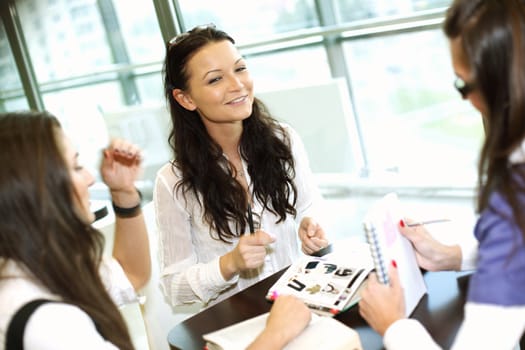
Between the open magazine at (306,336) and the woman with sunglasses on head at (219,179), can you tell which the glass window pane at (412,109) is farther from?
the open magazine at (306,336)

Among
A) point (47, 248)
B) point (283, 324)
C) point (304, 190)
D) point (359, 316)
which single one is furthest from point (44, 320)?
point (304, 190)

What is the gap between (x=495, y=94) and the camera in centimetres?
98

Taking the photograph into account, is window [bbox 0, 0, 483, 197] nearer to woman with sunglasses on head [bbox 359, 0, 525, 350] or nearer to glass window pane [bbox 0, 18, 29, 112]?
glass window pane [bbox 0, 18, 29, 112]

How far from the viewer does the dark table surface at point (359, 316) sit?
1.27 m

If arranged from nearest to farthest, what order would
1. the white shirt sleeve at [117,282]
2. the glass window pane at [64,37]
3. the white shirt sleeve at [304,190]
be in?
the white shirt sleeve at [117,282] → the white shirt sleeve at [304,190] → the glass window pane at [64,37]

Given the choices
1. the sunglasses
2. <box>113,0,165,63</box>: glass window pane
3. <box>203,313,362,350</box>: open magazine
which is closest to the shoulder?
<box>203,313,362,350</box>: open magazine

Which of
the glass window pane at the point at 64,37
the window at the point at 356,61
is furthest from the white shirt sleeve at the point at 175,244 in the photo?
the glass window pane at the point at 64,37

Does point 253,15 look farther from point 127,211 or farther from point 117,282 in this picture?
point 117,282

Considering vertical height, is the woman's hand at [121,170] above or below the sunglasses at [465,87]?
below

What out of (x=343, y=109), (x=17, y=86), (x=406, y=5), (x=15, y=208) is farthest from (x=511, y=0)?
(x=17, y=86)

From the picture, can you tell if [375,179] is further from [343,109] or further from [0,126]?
[0,126]

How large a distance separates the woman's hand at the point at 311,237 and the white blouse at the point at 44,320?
2.53 ft

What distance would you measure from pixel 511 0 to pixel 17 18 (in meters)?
4.27

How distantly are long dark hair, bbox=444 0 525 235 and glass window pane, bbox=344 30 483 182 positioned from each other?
7.00ft
